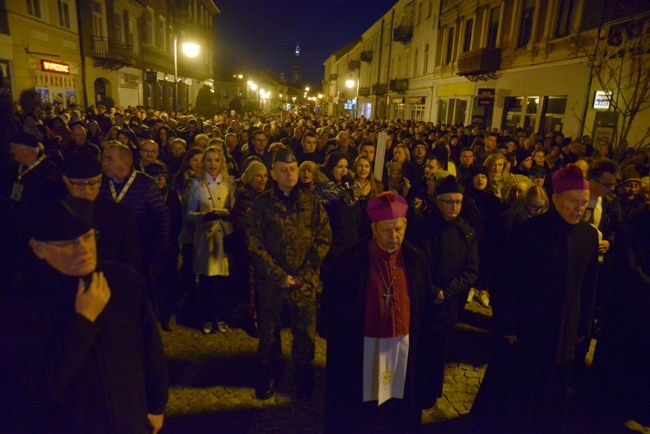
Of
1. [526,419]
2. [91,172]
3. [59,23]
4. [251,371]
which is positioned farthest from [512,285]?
[59,23]

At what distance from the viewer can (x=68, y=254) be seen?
1.81 meters

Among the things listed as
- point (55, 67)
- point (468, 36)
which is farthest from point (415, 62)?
point (55, 67)

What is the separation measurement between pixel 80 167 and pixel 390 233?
92.1 inches

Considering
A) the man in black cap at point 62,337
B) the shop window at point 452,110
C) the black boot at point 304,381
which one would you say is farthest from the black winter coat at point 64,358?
the shop window at point 452,110

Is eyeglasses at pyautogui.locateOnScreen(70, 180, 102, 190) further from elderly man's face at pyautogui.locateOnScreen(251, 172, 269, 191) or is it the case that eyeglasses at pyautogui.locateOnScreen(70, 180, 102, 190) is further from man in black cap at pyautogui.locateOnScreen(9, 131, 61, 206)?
elderly man's face at pyautogui.locateOnScreen(251, 172, 269, 191)

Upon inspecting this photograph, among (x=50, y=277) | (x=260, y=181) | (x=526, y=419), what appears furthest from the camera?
(x=260, y=181)

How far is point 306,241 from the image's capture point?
4.02m

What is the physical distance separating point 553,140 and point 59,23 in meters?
22.0

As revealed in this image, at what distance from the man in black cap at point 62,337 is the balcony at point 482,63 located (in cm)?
2355

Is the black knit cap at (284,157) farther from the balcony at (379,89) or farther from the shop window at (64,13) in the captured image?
the balcony at (379,89)

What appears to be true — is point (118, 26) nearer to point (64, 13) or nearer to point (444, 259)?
point (64, 13)

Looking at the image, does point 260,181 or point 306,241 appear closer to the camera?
point 306,241

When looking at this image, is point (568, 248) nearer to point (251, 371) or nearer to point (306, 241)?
point (306, 241)

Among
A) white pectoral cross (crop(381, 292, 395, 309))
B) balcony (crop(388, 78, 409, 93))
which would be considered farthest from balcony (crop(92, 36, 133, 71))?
white pectoral cross (crop(381, 292, 395, 309))
